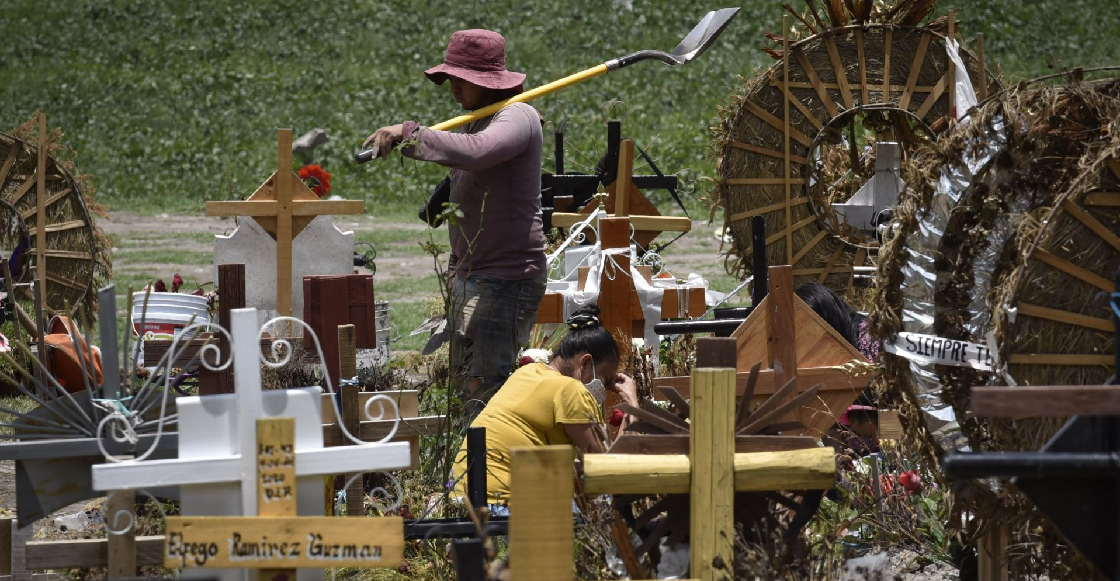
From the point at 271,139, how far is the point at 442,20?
5143 mm

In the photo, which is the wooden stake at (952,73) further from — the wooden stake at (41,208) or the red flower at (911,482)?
the wooden stake at (41,208)

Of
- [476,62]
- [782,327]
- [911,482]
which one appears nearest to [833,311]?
[782,327]

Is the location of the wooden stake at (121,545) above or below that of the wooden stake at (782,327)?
below

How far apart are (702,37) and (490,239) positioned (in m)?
2.28

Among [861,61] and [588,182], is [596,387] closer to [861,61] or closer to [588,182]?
[861,61]

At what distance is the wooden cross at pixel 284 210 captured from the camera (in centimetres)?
550

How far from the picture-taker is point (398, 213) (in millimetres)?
18516

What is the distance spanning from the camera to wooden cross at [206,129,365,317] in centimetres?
550

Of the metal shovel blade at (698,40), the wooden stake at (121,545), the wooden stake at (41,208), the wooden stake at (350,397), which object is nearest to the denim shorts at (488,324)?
the wooden stake at (350,397)

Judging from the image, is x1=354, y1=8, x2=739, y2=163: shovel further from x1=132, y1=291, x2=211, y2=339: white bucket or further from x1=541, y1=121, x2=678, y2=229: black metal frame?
x1=132, y1=291, x2=211, y2=339: white bucket

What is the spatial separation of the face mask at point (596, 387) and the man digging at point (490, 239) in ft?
1.80

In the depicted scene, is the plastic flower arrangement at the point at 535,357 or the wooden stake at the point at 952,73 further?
the wooden stake at the point at 952,73

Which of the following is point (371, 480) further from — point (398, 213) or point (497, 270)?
point (398, 213)

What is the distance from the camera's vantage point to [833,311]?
5895 millimetres
